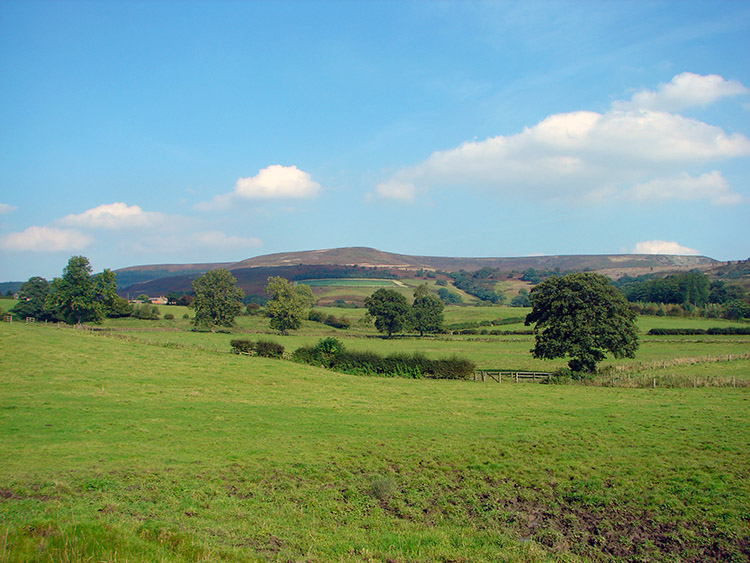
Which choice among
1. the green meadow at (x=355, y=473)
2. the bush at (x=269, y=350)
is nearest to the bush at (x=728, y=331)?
the green meadow at (x=355, y=473)

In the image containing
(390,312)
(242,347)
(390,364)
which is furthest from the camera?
(390,312)

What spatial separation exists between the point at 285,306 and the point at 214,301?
13.5 m

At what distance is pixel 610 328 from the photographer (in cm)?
4244

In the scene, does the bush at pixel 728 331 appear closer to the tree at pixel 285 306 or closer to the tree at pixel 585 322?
the tree at pixel 585 322

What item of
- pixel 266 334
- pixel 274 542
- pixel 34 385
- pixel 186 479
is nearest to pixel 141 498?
pixel 186 479

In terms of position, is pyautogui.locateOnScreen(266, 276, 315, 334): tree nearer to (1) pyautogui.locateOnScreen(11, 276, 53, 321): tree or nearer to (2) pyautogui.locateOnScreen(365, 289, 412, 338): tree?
(2) pyautogui.locateOnScreen(365, 289, 412, 338): tree

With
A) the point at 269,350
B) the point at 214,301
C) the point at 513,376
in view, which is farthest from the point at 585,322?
the point at 214,301

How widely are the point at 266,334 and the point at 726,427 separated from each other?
76.1 m

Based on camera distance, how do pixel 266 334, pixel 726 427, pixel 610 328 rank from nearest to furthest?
1. pixel 726 427
2. pixel 610 328
3. pixel 266 334

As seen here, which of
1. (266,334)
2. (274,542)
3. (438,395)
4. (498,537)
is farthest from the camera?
(266,334)

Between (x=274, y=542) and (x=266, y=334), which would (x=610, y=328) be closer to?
(x=274, y=542)

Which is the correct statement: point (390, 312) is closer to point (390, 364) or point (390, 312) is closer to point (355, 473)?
point (390, 364)

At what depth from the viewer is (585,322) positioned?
143ft

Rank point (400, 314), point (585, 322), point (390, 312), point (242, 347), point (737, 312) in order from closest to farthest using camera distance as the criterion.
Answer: point (585, 322), point (242, 347), point (390, 312), point (400, 314), point (737, 312)
